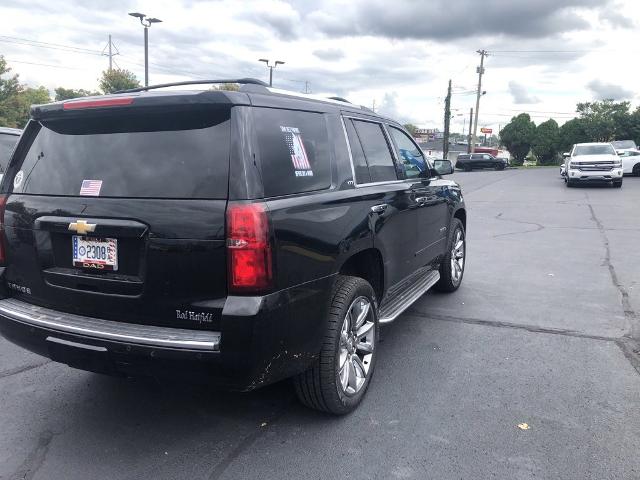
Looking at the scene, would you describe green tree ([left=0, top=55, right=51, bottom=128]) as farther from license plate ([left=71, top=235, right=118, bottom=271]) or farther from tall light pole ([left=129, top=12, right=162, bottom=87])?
license plate ([left=71, top=235, right=118, bottom=271])

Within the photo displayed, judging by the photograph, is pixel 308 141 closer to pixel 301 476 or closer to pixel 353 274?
pixel 353 274

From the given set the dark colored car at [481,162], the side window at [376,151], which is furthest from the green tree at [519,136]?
the side window at [376,151]

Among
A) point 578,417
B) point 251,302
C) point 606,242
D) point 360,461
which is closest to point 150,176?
point 251,302

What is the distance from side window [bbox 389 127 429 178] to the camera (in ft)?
16.0

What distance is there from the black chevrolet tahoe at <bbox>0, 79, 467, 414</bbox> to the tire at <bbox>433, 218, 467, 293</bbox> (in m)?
2.63

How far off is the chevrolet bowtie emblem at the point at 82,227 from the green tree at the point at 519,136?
218 feet

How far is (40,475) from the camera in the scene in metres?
2.84

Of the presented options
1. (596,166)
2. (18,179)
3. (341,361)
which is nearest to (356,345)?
(341,361)

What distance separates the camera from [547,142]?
63469mm

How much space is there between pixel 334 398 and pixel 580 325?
310 cm

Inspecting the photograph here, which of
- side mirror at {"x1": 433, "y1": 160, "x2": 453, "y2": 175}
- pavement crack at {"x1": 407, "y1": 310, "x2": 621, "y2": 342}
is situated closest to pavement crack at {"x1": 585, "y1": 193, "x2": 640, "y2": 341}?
pavement crack at {"x1": 407, "y1": 310, "x2": 621, "y2": 342}

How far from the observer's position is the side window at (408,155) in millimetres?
4871

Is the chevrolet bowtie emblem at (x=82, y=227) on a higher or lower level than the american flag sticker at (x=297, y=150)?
lower

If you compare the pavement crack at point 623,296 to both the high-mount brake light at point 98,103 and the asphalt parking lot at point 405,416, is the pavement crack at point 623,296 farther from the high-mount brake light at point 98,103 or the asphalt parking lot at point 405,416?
the high-mount brake light at point 98,103
